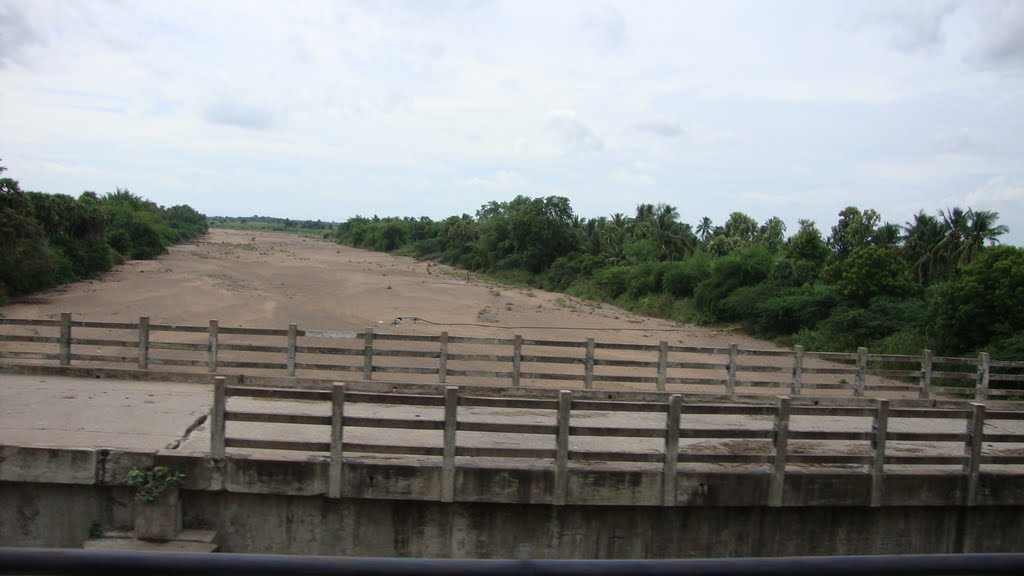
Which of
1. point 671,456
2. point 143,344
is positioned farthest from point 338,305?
point 671,456

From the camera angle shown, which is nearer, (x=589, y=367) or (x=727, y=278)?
(x=589, y=367)

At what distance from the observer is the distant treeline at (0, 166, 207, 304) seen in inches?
1420

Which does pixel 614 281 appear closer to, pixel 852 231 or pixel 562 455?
pixel 852 231

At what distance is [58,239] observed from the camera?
49.3 meters

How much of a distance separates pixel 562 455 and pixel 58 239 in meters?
51.6

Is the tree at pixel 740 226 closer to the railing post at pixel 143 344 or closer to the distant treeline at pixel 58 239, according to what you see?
the distant treeline at pixel 58 239

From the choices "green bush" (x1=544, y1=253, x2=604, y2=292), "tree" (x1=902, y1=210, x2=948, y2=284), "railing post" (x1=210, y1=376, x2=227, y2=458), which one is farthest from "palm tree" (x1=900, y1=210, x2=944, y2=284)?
"railing post" (x1=210, y1=376, x2=227, y2=458)

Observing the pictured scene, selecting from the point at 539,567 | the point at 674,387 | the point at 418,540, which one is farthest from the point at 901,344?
the point at 539,567

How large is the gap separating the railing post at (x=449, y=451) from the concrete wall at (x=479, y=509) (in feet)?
0.30

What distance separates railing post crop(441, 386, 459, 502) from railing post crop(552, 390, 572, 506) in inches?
41.7

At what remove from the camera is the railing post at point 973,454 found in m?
8.36

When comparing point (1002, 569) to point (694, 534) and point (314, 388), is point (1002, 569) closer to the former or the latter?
point (694, 534)

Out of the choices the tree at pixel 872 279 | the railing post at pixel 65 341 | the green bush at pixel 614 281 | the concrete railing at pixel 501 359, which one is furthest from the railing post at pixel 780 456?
the green bush at pixel 614 281

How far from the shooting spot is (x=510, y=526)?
7.96 meters
